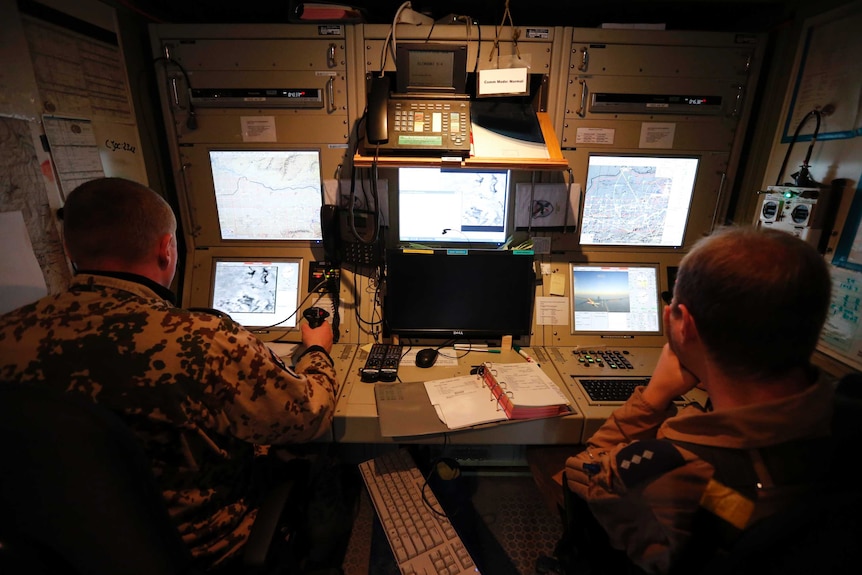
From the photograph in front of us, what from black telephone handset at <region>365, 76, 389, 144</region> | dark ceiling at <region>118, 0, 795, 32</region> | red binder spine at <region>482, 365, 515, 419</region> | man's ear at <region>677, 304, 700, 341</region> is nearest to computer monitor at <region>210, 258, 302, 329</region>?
black telephone handset at <region>365, 76, 389, 144</region>

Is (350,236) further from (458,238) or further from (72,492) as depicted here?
(72,492)

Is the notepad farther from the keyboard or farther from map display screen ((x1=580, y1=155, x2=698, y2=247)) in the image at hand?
map display screen ((x1=580, y1=155, x2=698, y2=247))

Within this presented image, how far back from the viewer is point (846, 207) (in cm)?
131

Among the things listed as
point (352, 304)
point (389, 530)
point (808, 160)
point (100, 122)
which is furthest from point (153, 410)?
point (808, 160)

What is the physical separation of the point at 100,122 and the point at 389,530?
177 cm

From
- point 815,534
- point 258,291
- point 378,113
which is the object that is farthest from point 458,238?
point 815,534

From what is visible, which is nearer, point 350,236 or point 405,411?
point 405,411

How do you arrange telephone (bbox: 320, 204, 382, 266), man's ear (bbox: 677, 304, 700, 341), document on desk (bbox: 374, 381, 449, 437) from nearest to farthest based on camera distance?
man's ear (bbox: 677, 304, 700, 341) < document on desk (bbox: 374, 381, 449, 437) < telephone (bbox: 320, 204, 382, 266)

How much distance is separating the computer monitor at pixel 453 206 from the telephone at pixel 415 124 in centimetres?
26

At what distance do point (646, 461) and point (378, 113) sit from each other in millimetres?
1310

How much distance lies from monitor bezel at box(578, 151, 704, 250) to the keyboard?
1241mm

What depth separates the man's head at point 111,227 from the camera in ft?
2.97

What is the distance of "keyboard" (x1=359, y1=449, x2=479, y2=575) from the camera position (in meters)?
1.09

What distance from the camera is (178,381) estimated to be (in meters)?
0.82
